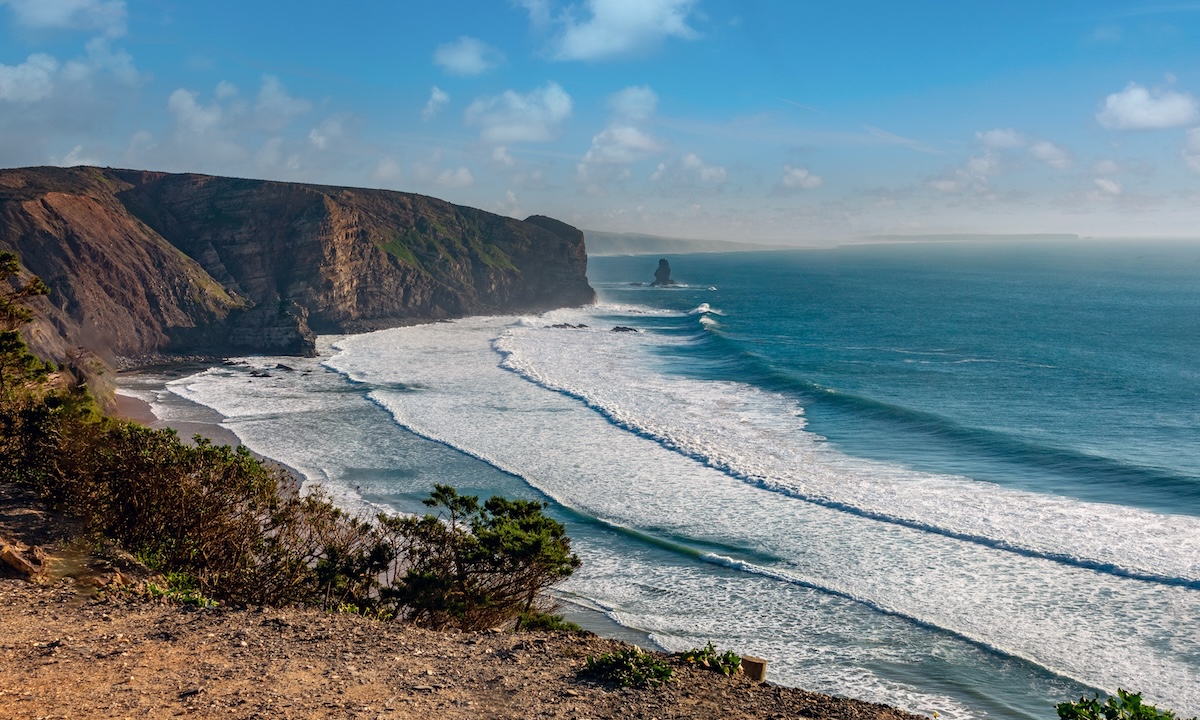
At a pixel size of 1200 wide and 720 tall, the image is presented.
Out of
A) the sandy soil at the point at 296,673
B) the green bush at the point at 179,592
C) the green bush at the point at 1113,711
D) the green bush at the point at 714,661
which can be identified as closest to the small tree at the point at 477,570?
the sandy soil at the point at 296,673

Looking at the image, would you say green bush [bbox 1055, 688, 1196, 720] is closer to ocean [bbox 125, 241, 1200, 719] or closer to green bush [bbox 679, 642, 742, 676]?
green bush [bbox 679, 642, 742, 676]

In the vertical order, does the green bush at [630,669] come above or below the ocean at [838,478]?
above

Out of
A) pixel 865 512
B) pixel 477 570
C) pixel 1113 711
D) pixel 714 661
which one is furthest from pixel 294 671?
pixel 865 512

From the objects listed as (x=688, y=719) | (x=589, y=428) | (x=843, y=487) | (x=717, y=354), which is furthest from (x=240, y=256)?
(x=688, y=719)

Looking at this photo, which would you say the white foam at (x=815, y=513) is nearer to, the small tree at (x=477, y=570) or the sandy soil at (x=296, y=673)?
the small tree at (x=477, y=570)

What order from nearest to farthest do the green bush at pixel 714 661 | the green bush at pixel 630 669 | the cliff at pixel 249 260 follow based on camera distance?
1. the green bush at pixel 630 669
2. the green bush at pixel 714 661
3. the cliff at pixel 249 260

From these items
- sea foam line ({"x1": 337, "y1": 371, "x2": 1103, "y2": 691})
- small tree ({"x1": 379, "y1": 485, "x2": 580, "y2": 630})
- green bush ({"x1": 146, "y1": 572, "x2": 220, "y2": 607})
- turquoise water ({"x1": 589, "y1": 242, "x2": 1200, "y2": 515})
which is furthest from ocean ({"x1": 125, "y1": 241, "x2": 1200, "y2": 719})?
green bush ({"x1": 146, "y1": 572, "x2": 220, "y2": 607})
